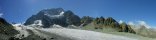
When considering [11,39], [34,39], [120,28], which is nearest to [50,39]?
[34,39]

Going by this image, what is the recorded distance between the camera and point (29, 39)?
58000 millimetres

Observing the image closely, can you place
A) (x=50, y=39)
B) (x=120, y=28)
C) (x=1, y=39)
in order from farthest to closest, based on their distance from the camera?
(x=120, y=28) < (x=50, y=39) < (x=1, y=39)

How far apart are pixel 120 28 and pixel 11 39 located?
148 metres

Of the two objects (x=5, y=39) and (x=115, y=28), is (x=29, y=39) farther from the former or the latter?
(x=115, y=28)

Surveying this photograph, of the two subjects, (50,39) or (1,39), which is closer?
(1,39)

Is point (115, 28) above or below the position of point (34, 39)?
above

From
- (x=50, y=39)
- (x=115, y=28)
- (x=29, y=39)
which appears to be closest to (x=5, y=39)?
(x=29, y=39)

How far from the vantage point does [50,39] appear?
67.7m

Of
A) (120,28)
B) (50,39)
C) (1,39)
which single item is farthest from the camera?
(120,28)

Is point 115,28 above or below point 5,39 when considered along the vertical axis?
above

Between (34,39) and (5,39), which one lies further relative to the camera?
(34,39)

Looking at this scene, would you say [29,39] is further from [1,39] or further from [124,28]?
[124,28]

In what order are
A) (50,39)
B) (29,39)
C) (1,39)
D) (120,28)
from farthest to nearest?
(120,28) < (50,39) < (29,39) < (1,39)

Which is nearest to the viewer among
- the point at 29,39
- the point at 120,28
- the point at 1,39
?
the point at 1,39
